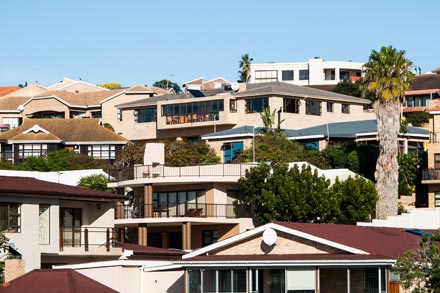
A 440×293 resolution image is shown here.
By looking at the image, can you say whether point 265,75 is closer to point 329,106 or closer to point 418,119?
point 329,106

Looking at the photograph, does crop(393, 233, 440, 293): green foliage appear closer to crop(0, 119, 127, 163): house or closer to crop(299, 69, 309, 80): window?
crop(0, 119, 127, 163): house

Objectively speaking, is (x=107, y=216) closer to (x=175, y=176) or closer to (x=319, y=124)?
(x=175, y=176)

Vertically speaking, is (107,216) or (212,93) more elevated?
(212,93)

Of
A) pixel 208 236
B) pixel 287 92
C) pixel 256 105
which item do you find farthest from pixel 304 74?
pixel 208 236

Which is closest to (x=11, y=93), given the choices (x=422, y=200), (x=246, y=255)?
(x=422, y=200)

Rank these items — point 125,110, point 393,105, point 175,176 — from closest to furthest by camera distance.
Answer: point 175,176 → point 393,105 → point 125,110

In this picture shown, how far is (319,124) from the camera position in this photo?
114562mm

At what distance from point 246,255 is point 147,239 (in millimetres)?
31869

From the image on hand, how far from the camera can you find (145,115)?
12231 centimetres

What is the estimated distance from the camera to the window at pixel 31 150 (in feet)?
390

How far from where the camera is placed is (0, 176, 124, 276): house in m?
63.2

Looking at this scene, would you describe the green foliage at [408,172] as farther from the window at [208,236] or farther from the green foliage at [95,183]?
the green foliage at [95,183]

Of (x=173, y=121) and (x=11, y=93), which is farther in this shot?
(x=11, y=93)

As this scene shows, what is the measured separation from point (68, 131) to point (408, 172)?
122ft
